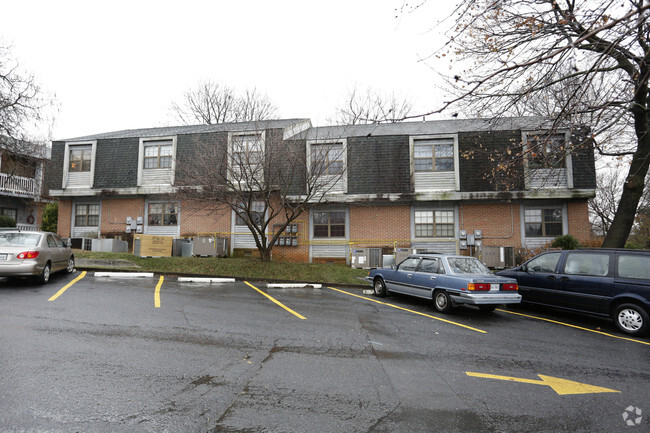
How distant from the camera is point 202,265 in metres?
14.3

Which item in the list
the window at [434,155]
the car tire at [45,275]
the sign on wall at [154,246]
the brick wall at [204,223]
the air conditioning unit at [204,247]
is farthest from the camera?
the brick wall at [204,223]

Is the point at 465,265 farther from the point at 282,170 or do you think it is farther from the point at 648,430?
the point at 282,170

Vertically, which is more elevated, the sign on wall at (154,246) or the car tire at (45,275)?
the sign on wall at (154,246)

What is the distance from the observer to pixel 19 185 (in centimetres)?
2347

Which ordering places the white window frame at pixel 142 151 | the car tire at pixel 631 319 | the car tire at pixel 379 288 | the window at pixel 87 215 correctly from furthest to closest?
the window at pixel 87 215 < the white window frame at pixel 142 151 < the car tire at pixel 379 288 < the car tire at pixel 631 319

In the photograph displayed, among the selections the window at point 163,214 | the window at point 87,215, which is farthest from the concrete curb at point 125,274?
the window at point 87,215

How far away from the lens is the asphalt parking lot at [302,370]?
10.6ft

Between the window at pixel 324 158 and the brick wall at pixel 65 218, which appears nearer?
the window at pixel 324 158

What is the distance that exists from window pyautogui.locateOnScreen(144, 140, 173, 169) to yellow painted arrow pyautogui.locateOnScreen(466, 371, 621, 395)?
1877cm

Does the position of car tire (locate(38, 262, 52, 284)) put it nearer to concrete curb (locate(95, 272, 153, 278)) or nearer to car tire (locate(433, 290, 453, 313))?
concrete curb (locate(95, 272, 153, 278))

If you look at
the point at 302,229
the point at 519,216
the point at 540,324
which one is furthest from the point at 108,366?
the point at 519,216

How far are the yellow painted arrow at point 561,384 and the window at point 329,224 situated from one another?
44.4 ft

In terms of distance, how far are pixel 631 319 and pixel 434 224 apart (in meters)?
10.6

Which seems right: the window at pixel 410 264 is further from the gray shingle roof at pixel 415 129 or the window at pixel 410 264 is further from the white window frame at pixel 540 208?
the white window frame at pixel 540 208
